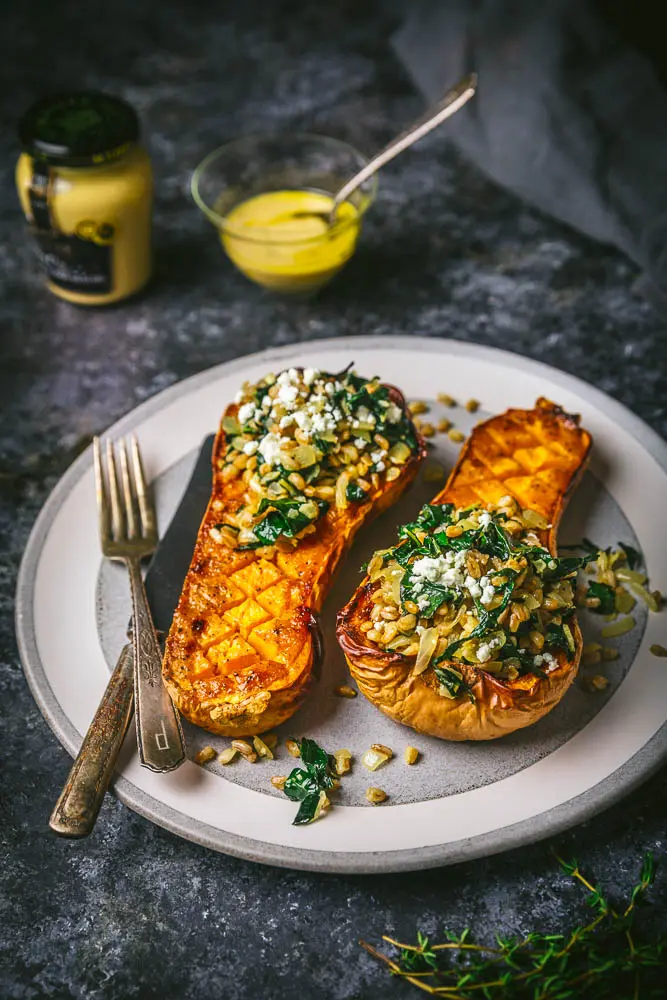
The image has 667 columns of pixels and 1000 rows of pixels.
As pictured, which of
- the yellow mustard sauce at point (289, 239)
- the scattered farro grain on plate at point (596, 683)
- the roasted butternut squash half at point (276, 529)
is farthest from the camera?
the yellow mustard sauce at point (289, 239)

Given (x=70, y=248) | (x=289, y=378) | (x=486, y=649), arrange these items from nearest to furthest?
(x=486, y=649), (x=289, y=378), (x=70, y=248)

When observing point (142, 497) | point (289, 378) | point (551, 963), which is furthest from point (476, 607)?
point (142, 497)

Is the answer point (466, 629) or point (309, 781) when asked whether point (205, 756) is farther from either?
A: point (466, 629)

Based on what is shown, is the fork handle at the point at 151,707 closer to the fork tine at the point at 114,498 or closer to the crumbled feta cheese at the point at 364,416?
the fork tine at the point at 114,498

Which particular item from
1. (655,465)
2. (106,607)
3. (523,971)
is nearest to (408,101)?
(655,465)

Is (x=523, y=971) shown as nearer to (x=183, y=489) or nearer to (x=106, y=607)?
(x=106, y=607)

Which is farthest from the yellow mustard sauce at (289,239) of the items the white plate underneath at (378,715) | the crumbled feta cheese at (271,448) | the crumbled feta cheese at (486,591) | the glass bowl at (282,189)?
the crumbled feta cheese at (486,591)
